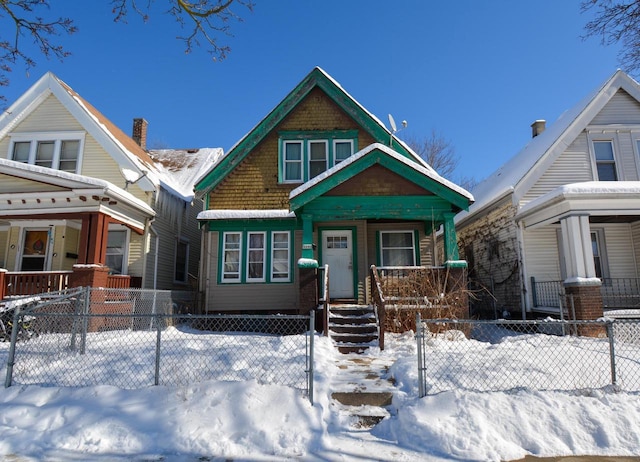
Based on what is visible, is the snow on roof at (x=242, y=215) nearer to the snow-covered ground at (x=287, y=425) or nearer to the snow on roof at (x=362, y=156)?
the snow on roof at (x=362, y=156)

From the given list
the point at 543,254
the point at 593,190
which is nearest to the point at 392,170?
the point at 593,190

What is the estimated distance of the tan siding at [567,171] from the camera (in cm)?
1300

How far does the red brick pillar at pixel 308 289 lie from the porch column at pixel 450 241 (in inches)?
135

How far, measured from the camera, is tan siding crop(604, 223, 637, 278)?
13.1 m

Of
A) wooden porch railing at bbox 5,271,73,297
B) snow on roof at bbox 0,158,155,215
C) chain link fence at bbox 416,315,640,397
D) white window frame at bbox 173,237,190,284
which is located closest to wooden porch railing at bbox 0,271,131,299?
wooden porch railing at bbox 5,271,73,297

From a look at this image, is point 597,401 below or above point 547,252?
below

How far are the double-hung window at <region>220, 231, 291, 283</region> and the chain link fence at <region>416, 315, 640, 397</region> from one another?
5584 millimetres

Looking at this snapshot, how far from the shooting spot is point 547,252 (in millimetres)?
13016

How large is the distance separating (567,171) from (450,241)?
5.70m

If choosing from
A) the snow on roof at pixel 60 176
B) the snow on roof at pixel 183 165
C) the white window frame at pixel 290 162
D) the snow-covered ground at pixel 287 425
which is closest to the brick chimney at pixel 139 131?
the snow on roof at pixel 183 165

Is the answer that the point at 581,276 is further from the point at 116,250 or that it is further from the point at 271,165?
the point at 116,250

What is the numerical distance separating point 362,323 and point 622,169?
10.3m

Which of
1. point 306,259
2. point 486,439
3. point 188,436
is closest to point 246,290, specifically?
point 306,259

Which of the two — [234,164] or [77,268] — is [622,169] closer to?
[234,164]
